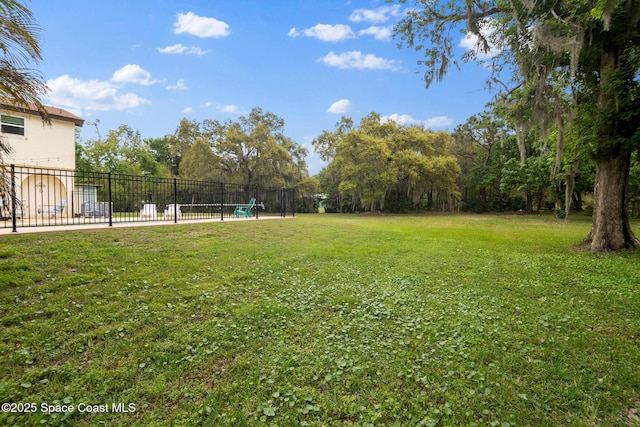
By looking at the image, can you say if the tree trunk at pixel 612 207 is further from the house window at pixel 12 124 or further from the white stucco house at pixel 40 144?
the house window at pixel 12 124

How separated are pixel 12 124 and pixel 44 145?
1.08 m

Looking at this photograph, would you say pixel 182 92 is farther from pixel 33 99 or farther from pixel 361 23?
pixel 33 99

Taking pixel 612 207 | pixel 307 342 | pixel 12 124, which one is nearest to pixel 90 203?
pixel 12 124

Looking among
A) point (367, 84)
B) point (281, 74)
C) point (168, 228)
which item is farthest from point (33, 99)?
point (281, 74)

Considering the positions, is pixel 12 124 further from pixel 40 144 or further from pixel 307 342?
pixel 307 342

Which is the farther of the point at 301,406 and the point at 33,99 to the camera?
the point at 33,99

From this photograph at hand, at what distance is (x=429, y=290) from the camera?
151 inches

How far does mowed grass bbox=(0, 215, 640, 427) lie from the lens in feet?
5.63

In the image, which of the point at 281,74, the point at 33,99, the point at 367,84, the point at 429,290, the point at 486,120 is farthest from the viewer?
the point at 281,74

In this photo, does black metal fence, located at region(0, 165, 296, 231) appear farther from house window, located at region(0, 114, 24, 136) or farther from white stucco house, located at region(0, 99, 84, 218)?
house window, located at region(0, 114, 24, 136)

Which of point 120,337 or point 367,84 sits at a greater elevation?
point 367,84

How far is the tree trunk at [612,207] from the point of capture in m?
5.92

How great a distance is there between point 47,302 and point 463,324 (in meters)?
4.06

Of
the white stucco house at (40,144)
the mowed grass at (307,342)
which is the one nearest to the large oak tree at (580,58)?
the mowed grass at (307,342)
